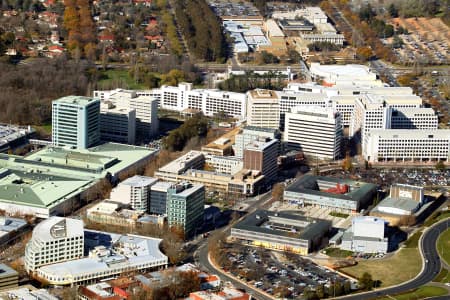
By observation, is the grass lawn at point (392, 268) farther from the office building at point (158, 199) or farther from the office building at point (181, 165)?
the office building at point (181, 165)

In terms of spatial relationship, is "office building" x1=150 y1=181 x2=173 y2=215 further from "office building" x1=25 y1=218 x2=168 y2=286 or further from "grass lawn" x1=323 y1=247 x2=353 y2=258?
"grass lawn" x1=323 y1=247 x2=353 y2=258

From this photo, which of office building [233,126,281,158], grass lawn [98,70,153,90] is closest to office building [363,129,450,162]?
office building [233,126,281,158]

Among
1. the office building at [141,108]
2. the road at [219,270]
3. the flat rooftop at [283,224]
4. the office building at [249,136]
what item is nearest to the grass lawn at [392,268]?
the flat rooftop at [283,224]

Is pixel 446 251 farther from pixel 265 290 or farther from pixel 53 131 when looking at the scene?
pixel 53 131

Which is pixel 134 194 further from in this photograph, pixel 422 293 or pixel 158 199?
pixel 422 293

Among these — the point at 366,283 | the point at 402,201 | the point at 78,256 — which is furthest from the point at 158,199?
the point at 402,201
